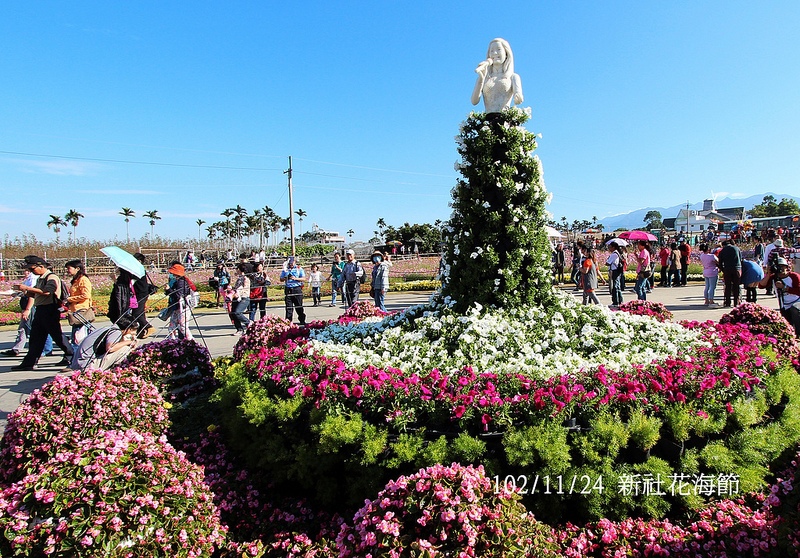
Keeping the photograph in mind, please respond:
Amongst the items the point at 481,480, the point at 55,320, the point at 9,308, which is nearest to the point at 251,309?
the point at 55,320

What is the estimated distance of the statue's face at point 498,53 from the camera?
511cm

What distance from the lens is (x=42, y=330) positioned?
7.46 metres

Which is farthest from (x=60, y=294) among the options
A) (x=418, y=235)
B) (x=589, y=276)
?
(x=418, y=235)

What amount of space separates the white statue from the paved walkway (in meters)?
4.42

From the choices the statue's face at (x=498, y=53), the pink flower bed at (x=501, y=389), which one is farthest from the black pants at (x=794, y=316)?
the statue's face at (x=498, y=53)

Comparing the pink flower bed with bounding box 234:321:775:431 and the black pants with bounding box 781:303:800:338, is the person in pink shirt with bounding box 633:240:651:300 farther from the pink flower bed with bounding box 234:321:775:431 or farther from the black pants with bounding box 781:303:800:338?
the pink flower bed with bounding box 234:321:775:431

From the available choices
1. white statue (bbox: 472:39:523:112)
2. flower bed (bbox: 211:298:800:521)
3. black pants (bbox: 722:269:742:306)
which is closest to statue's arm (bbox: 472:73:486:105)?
white statue (bbox: 472:39:523:112)

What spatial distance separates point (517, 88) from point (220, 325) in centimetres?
967

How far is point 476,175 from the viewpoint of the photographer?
4.80m

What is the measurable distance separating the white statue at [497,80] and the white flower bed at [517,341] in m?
2.15

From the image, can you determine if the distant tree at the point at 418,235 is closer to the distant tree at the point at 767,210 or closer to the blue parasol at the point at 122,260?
the blue parasol at the point at 122,260

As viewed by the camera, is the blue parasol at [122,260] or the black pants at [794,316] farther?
the black pants at [794,316]

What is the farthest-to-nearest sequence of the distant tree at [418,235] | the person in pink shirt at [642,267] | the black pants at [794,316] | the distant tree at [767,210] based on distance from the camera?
the distant tree at [767,210] < the distant tree at [418,235] < the person in pink shirt at [642,267] < the black pants at [794,316]

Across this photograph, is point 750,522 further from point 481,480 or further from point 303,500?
point 303,500
